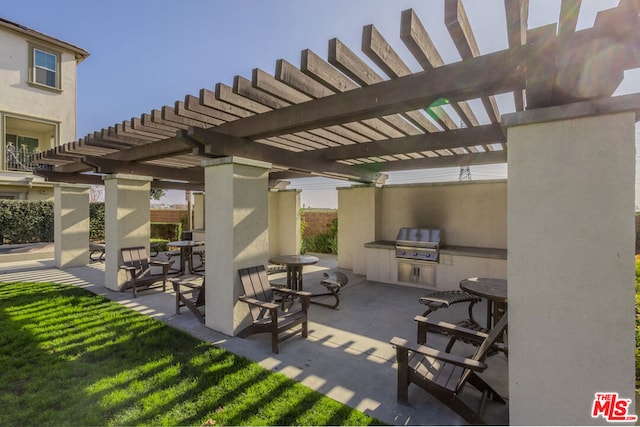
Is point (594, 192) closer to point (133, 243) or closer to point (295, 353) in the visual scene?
point (295, 353)

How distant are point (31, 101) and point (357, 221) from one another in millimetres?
16772

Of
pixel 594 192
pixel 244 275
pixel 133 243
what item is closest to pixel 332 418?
pixel 244 275

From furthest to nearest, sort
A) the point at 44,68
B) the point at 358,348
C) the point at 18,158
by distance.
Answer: the point at 44,68 < the point at 18,158 < the point at 358,348

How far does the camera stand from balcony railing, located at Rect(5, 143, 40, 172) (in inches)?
555

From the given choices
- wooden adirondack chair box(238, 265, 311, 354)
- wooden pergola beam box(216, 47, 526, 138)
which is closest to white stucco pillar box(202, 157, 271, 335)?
wooden adirondack chair box(238, 265, 311, 354)

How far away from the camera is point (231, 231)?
4723mm

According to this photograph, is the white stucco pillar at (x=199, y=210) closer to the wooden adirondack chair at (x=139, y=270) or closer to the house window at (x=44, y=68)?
the wooden adirondack chair at (x=139, y=270)

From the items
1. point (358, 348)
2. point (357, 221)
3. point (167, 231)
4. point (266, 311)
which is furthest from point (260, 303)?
point (167, 231)

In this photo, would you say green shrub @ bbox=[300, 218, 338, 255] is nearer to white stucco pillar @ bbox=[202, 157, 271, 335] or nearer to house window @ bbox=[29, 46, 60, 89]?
white stucco pillar @ bbox=[202, 157, 271, 335]

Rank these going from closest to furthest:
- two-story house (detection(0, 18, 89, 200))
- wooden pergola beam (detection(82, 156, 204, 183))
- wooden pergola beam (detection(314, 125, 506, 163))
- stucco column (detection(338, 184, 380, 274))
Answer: wooden pergola beam (detection(314, 125, 506, 163)), wooden pergola beam (detection(82, 156, 204, 183)), stucco column (detection(338, 184, 380, 274)), two-story house (detection(0, 18, 89, 200))

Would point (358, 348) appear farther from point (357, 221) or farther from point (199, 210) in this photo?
point (199, 210)

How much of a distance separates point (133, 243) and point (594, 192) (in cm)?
886

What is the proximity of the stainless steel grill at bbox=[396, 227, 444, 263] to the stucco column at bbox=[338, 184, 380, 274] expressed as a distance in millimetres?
1205

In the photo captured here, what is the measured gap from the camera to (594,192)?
84.7 inches
